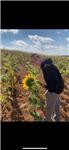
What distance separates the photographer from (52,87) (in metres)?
8.36

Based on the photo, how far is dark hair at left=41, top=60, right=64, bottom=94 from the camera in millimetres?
8289

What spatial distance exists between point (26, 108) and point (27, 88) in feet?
0.79

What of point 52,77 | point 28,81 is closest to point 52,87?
point 52,77

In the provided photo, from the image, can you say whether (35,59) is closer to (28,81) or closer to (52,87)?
(28,81)

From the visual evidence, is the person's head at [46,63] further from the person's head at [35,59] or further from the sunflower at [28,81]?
the sunflower at [28,81]

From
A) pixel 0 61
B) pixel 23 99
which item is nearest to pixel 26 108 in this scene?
pixel 23 99

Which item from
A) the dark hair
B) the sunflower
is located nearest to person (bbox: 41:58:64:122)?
the dark hair

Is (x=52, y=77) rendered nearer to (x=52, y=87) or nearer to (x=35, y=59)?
(x=52, y=87)

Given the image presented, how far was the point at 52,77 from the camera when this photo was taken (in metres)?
8.31

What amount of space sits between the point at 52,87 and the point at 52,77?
0.13 metres

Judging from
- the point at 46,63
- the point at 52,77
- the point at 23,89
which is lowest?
the point at 23,89

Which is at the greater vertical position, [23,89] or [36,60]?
[36,60]

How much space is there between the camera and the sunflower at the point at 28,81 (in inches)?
327
